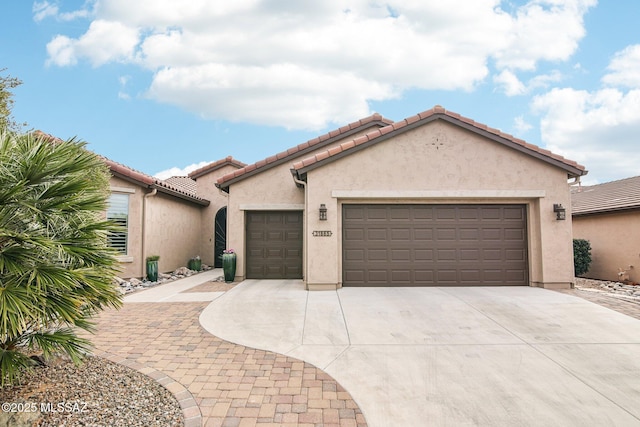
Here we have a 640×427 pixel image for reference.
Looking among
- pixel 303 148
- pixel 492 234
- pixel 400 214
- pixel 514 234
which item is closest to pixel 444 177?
pixel 400 214

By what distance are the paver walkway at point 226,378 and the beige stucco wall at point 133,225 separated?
5.71m

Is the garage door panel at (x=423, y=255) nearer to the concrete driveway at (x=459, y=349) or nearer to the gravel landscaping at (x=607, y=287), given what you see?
the concrete driveway at (x=459, y=349)

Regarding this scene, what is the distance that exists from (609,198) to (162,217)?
62.9 feet

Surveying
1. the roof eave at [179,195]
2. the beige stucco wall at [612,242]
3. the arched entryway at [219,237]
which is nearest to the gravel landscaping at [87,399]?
the roof eave at [179,195]

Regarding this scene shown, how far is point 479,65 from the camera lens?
11.7 metres

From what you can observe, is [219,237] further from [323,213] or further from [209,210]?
[323,213]

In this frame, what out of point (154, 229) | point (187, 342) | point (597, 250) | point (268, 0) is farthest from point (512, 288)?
point (154, 229)

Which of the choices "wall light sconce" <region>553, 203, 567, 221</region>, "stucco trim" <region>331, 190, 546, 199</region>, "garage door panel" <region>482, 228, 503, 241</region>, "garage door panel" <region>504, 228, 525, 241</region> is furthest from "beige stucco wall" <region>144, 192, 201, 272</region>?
"wall light sconce" <region>553, 203, 567, 221</region>

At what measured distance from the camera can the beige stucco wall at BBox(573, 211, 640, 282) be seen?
1214 cm

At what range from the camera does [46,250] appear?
311cm

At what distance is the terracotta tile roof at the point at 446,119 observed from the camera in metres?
9.64

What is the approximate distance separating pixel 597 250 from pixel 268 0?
15750 mm

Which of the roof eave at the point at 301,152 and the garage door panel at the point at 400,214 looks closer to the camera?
the garage door panel at the point at 400,214

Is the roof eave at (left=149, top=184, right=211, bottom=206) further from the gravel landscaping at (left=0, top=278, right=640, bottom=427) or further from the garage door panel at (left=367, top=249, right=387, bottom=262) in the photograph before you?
the gravel landscaping at (left=0, top=278, right=640, bottom=427)
